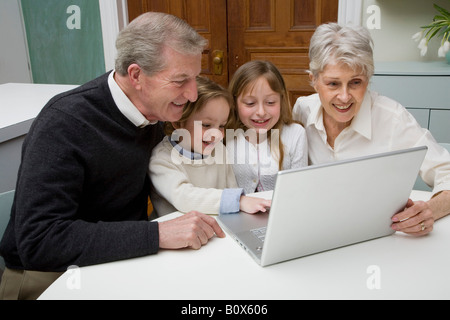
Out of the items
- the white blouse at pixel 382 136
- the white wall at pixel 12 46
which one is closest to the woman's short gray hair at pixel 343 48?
the white blouse at pixel 382 136

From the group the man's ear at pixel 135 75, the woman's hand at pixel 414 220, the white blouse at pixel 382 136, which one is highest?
the man's ear at pixel 135 75

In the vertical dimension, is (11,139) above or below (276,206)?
below

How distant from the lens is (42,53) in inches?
161

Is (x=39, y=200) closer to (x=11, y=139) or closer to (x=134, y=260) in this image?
(x=134, y=260)

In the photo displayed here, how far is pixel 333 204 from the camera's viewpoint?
86 cm

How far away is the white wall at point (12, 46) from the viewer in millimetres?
3975

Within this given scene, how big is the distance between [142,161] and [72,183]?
9.6 inches

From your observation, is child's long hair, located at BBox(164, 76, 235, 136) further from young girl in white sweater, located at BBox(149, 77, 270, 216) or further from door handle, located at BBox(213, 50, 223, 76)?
door handle, located at BBox(213, 50, 223, 76)

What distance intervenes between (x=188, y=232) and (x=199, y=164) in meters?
0.46

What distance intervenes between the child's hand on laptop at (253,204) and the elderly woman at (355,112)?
466 millimetres

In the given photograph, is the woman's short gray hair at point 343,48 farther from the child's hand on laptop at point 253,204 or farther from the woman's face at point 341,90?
the child's hand on laptop at point 253,204

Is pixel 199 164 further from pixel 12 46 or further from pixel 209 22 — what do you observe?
pixel 12 46
